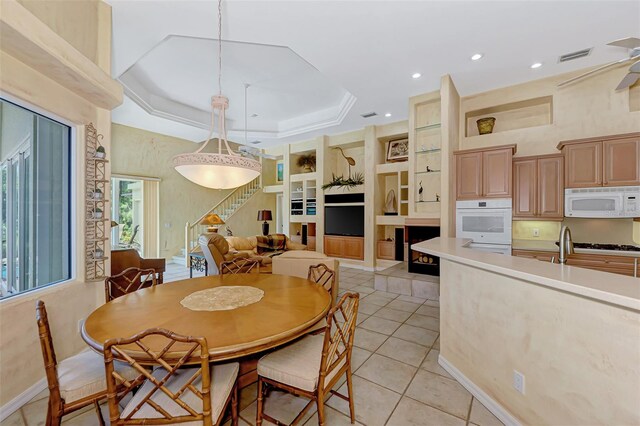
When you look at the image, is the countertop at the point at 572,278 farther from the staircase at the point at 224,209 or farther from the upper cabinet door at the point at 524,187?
the staircase at the point at 224,209

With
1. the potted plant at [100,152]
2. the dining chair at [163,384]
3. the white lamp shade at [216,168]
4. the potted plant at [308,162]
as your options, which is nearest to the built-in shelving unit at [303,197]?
the potted plant at [308,162]

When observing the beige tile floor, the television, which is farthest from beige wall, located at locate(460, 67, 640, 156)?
the beige tile floor

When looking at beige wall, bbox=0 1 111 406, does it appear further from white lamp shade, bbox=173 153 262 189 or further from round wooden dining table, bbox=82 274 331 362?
white lamp shade, bbox=173 153 262 189

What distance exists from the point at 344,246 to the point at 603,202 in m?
4.76

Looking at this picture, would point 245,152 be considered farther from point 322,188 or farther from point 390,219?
point 390,219

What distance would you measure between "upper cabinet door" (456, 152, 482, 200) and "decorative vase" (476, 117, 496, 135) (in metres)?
0.80

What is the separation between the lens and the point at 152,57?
4.00 m

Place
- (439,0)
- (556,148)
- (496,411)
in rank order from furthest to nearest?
1. (556,148)
2. (439,0)
3. (496,411)

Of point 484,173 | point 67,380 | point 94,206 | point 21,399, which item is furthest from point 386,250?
point 21,399

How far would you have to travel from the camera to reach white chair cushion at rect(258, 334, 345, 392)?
4.89 feet

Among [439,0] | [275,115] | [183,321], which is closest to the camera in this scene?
[183,321]

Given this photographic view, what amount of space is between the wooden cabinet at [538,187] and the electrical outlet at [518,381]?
3131 mm

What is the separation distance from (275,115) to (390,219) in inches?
156

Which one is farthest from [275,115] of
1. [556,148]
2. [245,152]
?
[556,148]
